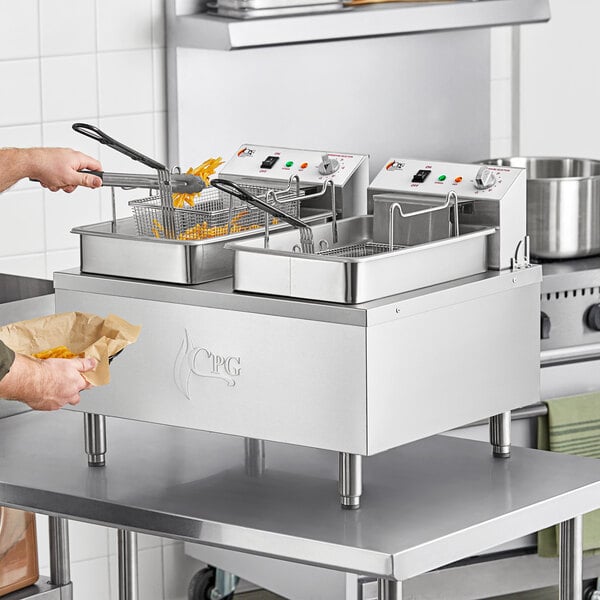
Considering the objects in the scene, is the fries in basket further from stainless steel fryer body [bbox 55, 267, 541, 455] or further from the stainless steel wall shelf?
the stainless steel wall shelf

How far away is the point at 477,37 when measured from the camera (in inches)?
142

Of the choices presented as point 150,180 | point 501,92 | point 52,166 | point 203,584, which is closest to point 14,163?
point 52,166

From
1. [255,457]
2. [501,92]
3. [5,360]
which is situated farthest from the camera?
[501,92]

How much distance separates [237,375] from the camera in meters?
1.88

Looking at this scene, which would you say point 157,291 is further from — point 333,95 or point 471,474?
point 333,95

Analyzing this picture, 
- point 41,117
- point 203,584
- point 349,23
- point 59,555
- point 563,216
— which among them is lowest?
point 203,584

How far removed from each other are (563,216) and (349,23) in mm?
611

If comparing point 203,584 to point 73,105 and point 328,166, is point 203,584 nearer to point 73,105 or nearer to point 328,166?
point 73,105

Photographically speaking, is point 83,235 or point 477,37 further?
point 477,37

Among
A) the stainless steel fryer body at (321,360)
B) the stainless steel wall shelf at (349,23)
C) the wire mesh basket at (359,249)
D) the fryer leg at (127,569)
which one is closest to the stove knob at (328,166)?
the wire mesh basket at (359,249)

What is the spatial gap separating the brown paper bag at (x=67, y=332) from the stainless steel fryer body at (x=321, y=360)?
9 centimetres

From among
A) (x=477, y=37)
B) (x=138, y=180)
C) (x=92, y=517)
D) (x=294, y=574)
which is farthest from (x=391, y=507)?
(x=477, y=37)

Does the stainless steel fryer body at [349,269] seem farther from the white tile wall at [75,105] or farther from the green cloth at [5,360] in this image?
the white tile wall at [75,105]

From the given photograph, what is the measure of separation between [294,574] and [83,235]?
3.62ft
